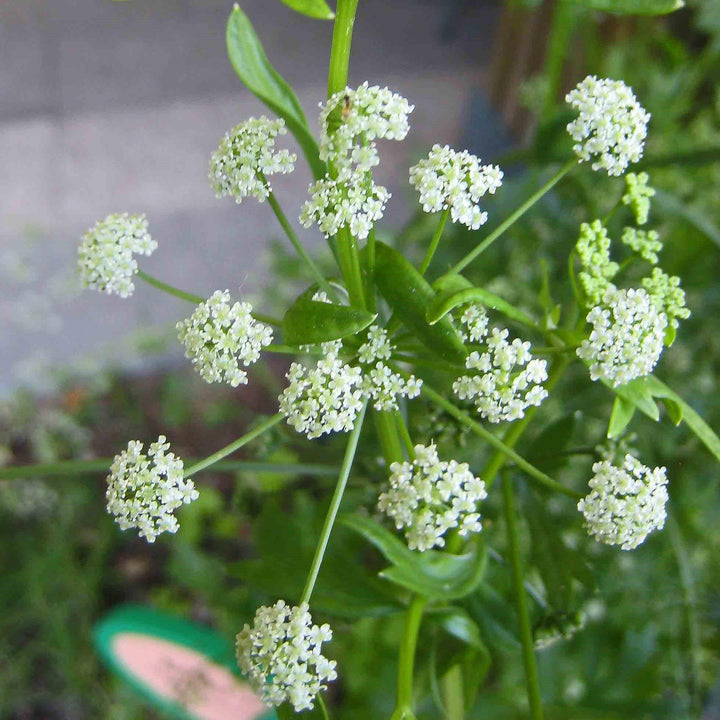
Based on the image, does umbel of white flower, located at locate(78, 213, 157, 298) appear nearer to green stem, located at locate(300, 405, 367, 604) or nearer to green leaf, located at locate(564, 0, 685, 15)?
green stem, located at locate(300, 405, 367, 604)

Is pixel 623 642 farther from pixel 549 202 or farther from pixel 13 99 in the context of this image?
pixel 13 99

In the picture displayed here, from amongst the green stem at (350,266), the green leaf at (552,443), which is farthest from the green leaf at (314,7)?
the green leaf at (552,443)

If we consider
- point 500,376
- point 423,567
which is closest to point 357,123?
point 500,376

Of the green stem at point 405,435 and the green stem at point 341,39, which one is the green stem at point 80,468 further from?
the green stem at point 341,39

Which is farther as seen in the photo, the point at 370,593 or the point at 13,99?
the point at 13,99

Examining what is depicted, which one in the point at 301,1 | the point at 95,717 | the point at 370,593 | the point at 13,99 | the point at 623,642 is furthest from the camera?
the point at 13,99

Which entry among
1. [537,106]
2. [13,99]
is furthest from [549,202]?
[13,99]

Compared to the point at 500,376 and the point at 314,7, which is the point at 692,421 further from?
the point at 314,7

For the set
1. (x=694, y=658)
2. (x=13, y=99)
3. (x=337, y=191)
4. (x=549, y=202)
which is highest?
(x=13, y=99)

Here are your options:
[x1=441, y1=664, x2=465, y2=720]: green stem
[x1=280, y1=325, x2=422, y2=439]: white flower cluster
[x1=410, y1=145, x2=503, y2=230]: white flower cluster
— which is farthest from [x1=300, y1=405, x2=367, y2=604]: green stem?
[x1=441, y1=664, x2=465, y2=720]: green stem
